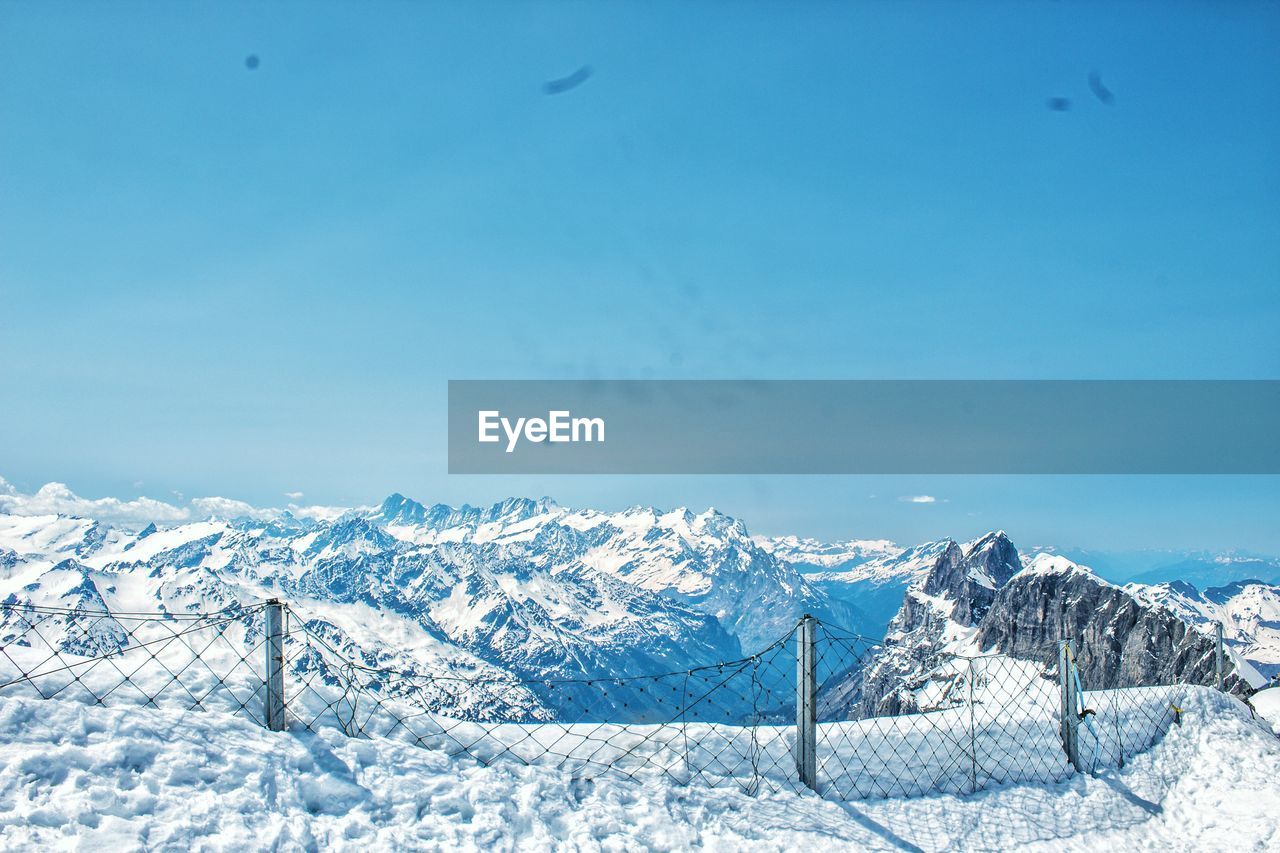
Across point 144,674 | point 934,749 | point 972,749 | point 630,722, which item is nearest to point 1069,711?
point 972,749

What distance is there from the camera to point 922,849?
8.68 metres

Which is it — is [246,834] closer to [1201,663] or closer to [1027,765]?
[1027,765]

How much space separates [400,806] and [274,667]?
184 cm

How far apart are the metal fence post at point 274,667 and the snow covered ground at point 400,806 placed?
0.71 feet

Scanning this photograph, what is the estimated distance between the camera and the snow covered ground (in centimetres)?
629

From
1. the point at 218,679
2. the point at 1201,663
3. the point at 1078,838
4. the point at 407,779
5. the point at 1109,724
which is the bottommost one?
the point at 1201,663

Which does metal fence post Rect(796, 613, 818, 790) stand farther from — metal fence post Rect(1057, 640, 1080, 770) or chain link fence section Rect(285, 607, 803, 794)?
metal fence post Rect(1057, 640, 1080, 770)

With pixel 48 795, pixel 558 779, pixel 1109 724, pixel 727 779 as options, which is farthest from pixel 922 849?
pixel 48 795

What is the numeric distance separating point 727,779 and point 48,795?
6315 millimetres

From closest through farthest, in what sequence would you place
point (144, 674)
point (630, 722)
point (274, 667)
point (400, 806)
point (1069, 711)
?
point (400, 806) < point (274, 667) < point (144, 674) < point (630, 722) < point (1069, 711)

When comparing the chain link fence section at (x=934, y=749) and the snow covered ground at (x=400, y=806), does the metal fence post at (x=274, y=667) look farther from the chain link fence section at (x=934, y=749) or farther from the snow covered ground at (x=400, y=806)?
the chain link fence section at (x=934, y=749)

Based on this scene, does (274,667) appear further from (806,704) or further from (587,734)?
(806,704)

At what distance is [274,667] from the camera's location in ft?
25.2

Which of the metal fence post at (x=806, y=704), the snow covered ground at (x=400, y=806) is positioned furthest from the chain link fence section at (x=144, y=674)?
the metal fence post at (x=806, y=704)
